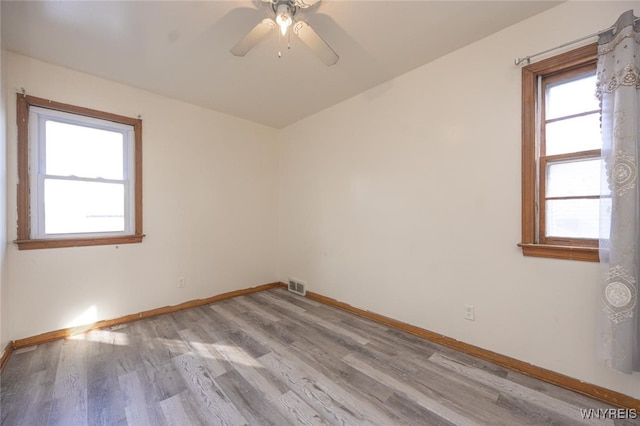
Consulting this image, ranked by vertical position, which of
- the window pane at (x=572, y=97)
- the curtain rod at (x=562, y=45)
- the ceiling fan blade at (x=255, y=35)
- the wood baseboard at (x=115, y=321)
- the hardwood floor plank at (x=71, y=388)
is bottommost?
the hardwood floor plank at (x=71, y=388)

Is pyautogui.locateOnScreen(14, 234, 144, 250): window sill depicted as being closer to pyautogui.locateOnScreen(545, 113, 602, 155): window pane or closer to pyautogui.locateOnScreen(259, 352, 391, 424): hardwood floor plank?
pyautogui.locateOnScreen(259, 352, 391, 424): hardwood floor plank

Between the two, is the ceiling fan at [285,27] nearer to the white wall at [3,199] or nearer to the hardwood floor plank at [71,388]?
the white wall at [3,199]

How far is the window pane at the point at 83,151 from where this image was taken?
2.42m

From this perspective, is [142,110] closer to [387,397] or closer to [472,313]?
[387,397]

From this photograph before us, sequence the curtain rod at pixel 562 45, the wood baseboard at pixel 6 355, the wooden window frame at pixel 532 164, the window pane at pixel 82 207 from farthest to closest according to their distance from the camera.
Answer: the window pane at pixel 82 207 → the wood baseboard at pixel 6 355 → the wooden window frame at pixel 532 164 → the curtain rod at pixel 562 45

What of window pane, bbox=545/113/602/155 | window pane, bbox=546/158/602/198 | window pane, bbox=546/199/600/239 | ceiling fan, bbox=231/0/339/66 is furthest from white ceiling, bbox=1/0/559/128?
window pane, bbox=546/199/600/239

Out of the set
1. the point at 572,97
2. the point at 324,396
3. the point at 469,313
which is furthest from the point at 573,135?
the point at 324,396

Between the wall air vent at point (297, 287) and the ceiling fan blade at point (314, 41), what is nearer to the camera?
the ceiling fan blade at point (314, 41)

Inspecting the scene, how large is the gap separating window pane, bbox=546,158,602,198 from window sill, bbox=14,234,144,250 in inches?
150

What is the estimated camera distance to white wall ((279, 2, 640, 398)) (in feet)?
5.59

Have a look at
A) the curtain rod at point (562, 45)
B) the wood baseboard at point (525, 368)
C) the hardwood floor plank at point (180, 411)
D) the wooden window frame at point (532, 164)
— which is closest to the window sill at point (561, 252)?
the wooden window frame at point (532, 164)

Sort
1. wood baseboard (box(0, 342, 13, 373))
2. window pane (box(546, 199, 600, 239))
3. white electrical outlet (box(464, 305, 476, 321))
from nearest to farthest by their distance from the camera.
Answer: window pane (box(546, 199, 600, 239))
wood baseboard (box(0, 342, 13, 373))
white electrical outlet (box(464, 305, 476, 321))

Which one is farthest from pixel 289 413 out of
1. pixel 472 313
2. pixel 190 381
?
pixel 472 313

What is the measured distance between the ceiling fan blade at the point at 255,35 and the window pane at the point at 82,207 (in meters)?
2.11
